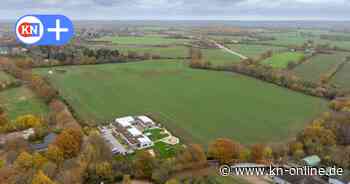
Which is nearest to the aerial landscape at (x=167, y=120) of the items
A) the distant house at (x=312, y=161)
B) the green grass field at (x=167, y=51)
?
the distant house at (x=312, y=161)

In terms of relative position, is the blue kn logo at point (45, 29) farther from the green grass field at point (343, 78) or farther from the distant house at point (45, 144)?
the green grass field at point (343, 78)

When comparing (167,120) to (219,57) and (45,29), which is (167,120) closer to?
(45,29)

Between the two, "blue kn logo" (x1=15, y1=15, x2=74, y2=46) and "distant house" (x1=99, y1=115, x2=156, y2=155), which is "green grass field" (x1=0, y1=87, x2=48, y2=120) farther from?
"blue kn logo" (x1=15, y1=15, x2=74, y2=46)

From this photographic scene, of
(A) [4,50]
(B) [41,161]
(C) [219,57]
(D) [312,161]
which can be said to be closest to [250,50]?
(C) [219,57]

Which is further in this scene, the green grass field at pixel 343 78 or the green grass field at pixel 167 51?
the green grass field at pixel 167 51

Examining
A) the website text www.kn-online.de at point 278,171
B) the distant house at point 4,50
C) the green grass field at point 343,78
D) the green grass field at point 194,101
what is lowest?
the website text www.kn-online.de at point 278,171

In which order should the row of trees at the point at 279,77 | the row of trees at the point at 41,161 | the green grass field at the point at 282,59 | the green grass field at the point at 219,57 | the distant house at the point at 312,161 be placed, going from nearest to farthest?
the row of trees at the point at 41,161
the distant house at the point at 312,161
the row of trees at the point at 279,77
the green grass field at the point at 282,59
the green grass field at the point at 219,57

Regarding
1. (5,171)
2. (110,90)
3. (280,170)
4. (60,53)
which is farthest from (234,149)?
(60,53)
